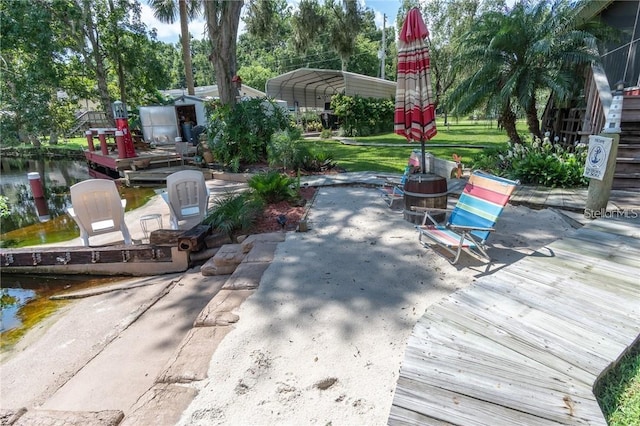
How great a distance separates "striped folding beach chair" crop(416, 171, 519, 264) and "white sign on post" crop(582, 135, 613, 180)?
1518 mm

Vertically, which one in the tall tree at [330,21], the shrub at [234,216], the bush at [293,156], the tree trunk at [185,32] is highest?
the tall tree at [330,21]

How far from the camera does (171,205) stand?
6141 mm

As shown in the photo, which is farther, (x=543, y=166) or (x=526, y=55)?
(x=526, y=55)

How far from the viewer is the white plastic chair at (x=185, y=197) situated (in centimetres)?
610

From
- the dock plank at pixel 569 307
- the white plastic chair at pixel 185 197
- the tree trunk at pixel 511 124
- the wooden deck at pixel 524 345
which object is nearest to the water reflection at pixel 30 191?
the white plastic chair at pixel 185 197

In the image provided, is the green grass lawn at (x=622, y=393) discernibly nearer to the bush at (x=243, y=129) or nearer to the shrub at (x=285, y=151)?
the shrub at (x=285, y=151)

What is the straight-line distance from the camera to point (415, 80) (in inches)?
184

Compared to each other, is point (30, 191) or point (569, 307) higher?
point (569, 307)

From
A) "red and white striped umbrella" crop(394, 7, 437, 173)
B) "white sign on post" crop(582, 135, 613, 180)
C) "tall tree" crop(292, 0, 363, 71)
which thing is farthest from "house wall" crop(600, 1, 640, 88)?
"tall tree" crop(292, 0, 363, 71)

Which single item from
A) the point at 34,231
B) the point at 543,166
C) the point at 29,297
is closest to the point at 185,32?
the point at 34,231

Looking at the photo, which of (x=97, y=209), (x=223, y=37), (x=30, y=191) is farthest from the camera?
(x=30, y=191)

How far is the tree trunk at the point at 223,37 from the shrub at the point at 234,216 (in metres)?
7.00

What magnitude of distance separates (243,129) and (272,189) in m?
4.98

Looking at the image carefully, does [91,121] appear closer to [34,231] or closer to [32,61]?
[32,61]
